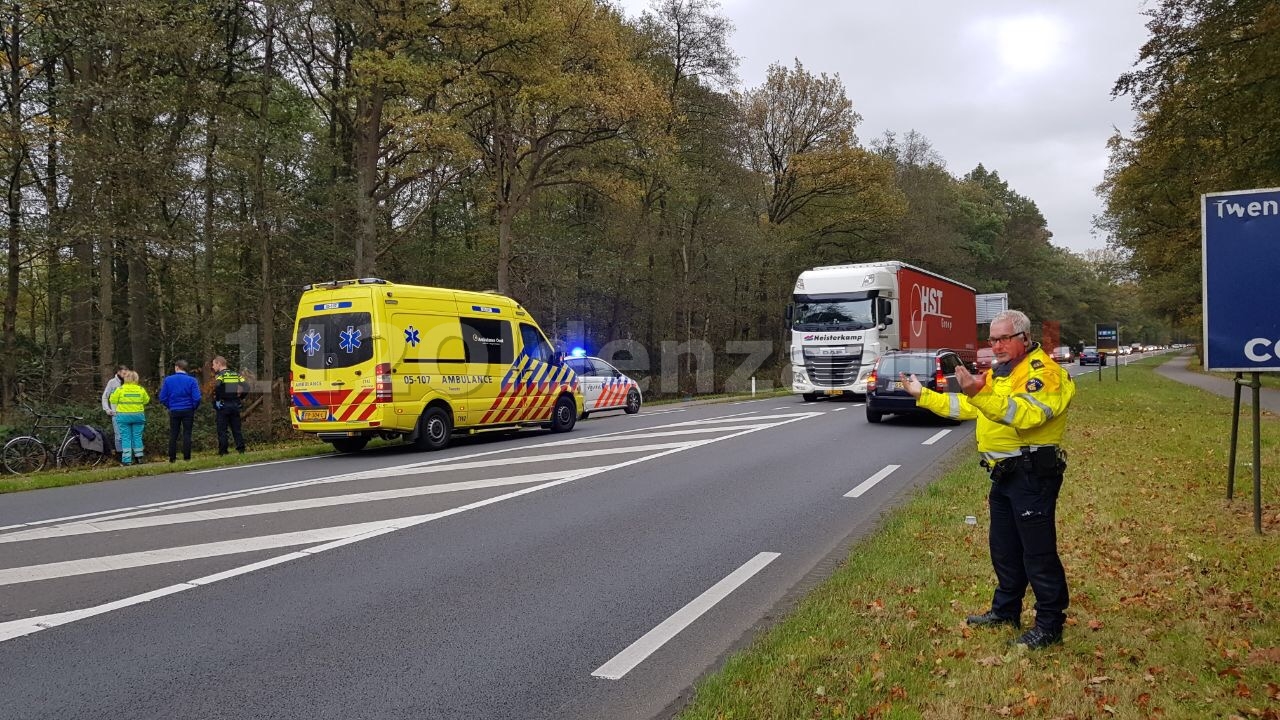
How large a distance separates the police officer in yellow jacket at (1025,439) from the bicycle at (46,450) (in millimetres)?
15148

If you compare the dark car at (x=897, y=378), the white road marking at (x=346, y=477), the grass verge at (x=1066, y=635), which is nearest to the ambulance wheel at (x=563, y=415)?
the white road marking at (x=346, y=477)

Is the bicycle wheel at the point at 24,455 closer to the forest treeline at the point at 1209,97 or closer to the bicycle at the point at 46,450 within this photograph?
the bicycle at the point at 46,450

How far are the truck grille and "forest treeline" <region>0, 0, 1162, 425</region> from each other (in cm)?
794

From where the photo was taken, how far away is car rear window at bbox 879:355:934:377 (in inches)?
637

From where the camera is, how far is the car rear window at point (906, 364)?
16.2 m

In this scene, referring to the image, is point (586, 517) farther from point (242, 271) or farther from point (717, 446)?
point (242, 271)

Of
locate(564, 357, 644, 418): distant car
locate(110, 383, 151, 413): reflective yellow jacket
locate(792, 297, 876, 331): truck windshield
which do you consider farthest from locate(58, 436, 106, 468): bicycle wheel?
locate(792, 297, 876, 331): truck windshield

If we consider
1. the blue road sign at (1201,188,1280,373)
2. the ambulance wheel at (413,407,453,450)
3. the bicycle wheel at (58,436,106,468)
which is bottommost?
the bicycle wheel at (58,436,106,468)

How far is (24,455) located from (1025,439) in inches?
627

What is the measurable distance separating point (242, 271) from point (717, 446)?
1551 cm

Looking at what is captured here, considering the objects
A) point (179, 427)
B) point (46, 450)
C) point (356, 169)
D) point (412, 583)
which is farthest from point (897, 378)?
point (356, 169)

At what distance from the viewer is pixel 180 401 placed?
44.3 ft

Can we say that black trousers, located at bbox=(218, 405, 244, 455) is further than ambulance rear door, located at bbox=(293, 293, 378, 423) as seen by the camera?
Yes

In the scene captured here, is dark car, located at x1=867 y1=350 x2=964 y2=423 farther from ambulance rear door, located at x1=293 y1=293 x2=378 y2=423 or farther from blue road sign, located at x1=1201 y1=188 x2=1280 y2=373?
ambulance rear door, located at x1=293 y1=293 x2=378 y2=423
